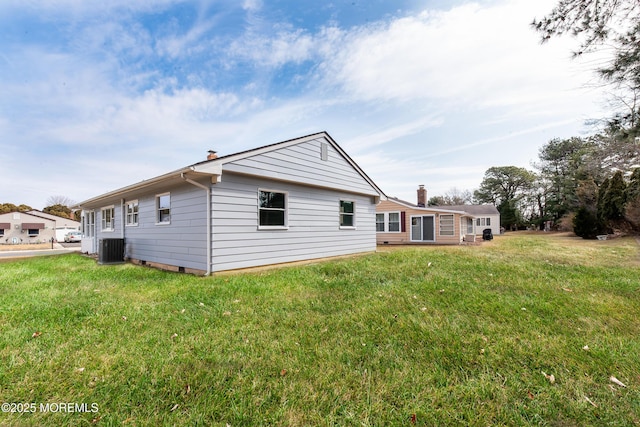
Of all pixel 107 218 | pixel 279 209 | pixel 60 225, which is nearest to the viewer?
pixel 279 209

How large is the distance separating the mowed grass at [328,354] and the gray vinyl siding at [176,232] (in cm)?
220

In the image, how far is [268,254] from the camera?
28.1 ft

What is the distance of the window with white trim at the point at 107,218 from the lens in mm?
13211

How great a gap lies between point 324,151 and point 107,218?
11.7 metres

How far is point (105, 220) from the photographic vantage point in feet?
45.8

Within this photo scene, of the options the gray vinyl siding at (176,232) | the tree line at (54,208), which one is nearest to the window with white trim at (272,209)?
the gray vinyl siding at (176,232)

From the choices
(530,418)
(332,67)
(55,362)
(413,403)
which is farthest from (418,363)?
(332,67)

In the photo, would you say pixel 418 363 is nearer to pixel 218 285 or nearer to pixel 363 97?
pixel 218 285

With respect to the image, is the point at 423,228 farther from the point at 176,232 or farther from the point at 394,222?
the point at 176,232

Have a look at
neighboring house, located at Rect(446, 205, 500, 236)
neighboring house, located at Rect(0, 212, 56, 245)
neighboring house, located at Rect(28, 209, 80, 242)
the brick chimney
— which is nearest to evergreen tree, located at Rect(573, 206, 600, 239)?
neighboring house, located at Rect(446, 205, 500, 236)

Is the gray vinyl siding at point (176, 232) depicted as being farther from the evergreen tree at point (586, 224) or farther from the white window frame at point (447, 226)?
the evergreen tree at point (586, 224)

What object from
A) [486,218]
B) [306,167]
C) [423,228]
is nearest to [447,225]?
[423,228]

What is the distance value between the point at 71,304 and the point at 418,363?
5445 mm

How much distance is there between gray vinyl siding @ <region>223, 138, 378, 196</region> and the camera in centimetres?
801
